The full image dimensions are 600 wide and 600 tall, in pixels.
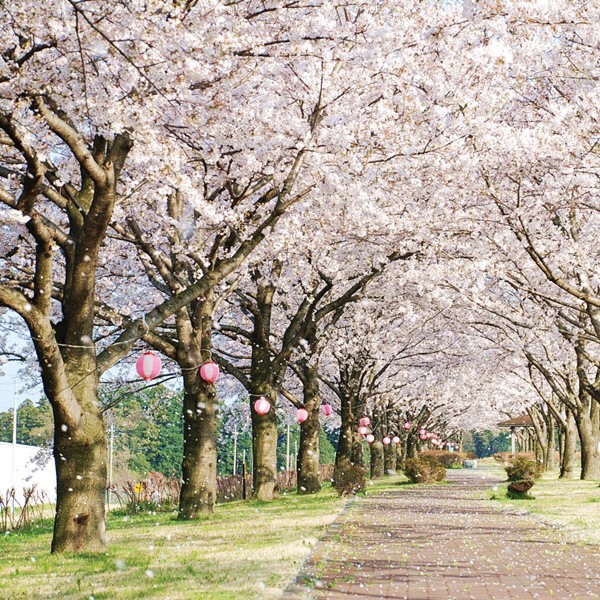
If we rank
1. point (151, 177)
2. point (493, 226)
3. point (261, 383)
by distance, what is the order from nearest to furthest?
point (151, 177), point (493, 226), point (261, 383)

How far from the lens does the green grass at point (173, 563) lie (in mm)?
8562

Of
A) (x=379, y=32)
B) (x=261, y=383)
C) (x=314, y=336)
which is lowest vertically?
(x=261, y=383)

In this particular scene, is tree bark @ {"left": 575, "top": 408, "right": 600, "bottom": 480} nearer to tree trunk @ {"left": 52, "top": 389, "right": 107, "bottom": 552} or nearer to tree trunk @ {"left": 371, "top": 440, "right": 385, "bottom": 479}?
tree trunk @ {"left": 371, "top": 440, "right": 385, "bottom": 479}

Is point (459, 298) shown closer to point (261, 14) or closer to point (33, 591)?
point (261, 14)

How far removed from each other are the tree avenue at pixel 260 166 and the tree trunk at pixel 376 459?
23.0 m

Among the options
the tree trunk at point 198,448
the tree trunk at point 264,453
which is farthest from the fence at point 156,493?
the tree trunk at point 198,448

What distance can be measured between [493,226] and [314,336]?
9912mm

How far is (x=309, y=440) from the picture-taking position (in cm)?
2762

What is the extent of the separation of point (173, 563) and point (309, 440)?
17.2 metres

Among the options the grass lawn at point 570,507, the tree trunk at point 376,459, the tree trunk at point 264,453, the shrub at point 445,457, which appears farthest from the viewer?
the shrub at point 445,457

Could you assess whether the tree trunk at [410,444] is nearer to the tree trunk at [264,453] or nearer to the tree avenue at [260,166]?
the tree trunk at [264,453]

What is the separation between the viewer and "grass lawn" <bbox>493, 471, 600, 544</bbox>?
50.8ft

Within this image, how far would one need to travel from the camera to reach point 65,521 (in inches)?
439

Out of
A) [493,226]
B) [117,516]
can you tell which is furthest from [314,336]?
[493,226]
